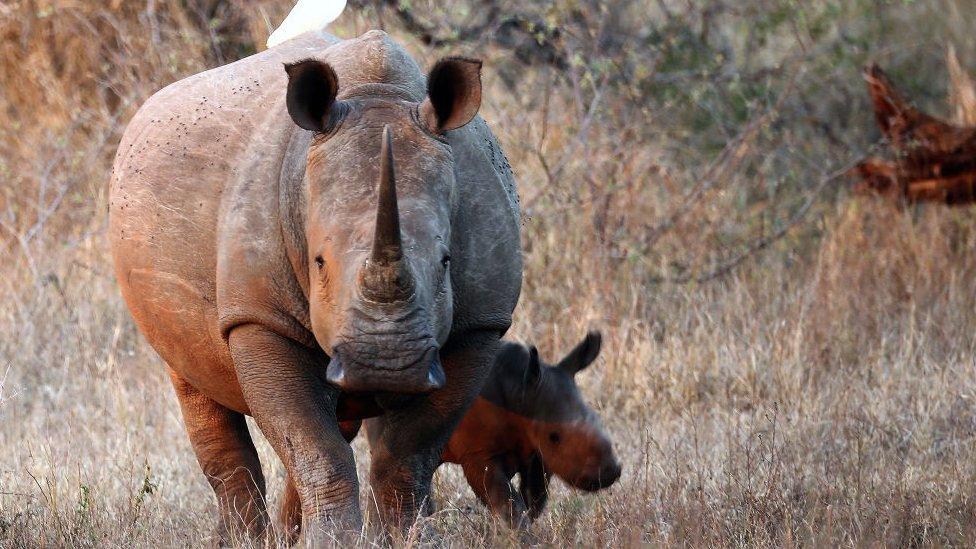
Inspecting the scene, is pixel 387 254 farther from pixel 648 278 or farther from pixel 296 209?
pixel 648 278

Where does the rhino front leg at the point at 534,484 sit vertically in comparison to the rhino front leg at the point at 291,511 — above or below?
below

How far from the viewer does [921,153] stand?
327 inches

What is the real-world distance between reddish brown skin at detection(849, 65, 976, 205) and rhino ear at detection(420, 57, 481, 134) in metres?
4.82

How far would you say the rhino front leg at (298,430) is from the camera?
4.06m

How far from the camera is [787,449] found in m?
5.61

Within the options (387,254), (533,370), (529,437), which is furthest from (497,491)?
(387,254)

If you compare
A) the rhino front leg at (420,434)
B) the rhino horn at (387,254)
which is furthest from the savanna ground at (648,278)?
the rhino horn at (387,254)

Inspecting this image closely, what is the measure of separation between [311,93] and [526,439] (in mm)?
1981

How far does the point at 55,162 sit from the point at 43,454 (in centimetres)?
330

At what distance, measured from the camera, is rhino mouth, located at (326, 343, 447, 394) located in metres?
3.50

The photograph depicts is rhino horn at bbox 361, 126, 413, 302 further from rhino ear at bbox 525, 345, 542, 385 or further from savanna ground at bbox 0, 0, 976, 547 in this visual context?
rhino ear at bbox 525, 345, 542, 385

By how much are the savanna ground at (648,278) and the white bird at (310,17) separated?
1697mm

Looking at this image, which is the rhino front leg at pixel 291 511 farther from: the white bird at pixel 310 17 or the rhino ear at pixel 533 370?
the white bird at pixel 310 17

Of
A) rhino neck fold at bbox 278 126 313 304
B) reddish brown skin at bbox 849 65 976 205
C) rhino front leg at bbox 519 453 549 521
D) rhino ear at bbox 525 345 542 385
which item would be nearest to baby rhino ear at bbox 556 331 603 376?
rhino ear at bbox 525 345 542 385
